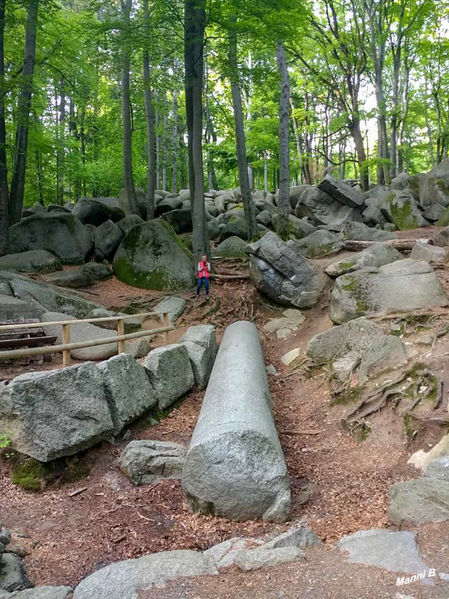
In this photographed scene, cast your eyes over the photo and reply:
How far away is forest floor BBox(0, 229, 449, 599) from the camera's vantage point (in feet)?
10.3

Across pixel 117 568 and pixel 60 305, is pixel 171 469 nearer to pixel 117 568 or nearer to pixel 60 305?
pixel 117 568

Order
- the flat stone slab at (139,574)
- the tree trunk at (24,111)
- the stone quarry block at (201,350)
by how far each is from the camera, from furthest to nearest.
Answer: the tree trunk at (24,111)
the stone quarry block at (201,350)
the flat stone slab at (139,574)

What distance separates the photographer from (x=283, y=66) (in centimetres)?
1552

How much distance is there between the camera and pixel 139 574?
339 centimetres

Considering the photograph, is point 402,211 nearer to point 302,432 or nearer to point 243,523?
point 302,432

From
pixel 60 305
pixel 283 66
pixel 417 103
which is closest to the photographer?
pixel 60 305

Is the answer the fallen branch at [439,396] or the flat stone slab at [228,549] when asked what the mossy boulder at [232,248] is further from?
the flat stone slab at [228,549]

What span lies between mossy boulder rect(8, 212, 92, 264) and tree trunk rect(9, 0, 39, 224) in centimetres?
55

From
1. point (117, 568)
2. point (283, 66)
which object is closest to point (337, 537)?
point (117, 568)

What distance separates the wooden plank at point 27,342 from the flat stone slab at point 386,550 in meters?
5.94

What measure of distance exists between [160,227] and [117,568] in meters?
12.5

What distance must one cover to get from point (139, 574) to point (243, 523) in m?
1.38

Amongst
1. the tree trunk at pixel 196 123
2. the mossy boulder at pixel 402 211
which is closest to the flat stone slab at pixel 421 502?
the tree trunk at pixel 196 123

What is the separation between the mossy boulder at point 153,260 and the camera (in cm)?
1427
